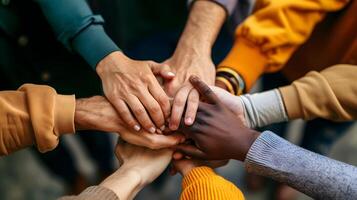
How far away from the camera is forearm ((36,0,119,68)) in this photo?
0.96 metres

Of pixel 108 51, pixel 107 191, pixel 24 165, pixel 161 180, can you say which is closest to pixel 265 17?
pixel 108 51

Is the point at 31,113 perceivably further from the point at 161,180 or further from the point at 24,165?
the point at 24,165

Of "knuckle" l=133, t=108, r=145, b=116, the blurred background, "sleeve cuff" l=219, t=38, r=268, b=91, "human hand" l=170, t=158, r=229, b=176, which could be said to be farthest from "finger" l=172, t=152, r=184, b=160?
the blurred background

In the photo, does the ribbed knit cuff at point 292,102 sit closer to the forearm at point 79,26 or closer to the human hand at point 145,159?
the human hand at point 145,159

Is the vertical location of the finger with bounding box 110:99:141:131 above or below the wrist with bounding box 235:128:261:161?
above

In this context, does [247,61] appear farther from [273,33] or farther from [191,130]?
[191,130]

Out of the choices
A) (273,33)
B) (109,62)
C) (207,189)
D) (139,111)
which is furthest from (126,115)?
(273,33)

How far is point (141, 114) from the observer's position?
0.91 meters

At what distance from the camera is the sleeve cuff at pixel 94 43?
97cm

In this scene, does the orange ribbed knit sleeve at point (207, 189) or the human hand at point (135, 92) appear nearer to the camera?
the orange ribbed knit sleeve at point (207, 189)

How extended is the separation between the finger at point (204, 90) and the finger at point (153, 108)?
0.09 meters

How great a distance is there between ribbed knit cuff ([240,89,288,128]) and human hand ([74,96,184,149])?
0.14 m

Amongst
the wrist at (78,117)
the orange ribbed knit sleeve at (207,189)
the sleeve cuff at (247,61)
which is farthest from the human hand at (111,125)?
the sleeve cuff at (247,61)

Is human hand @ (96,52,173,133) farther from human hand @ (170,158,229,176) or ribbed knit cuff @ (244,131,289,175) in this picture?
ribbed knit cuff @ (244,131,289,175)
